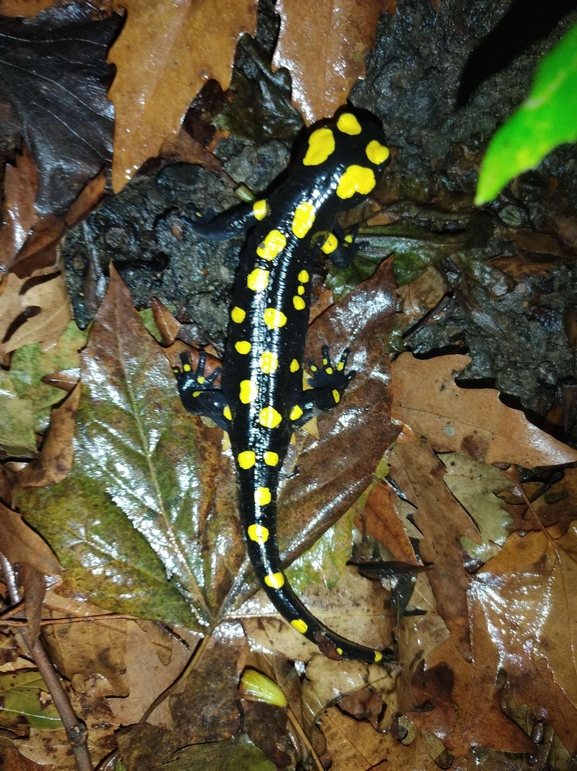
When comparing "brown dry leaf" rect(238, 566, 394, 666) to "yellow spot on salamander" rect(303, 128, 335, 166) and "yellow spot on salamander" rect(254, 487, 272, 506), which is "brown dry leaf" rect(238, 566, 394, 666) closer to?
"yellow spot on salamander" rect(254, 487, 272, 506)

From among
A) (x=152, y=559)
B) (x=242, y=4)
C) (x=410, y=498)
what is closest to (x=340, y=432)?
(x=410, y=498)

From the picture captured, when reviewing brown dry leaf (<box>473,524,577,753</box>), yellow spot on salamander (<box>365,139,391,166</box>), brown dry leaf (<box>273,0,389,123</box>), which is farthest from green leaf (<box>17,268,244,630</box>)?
brown dry leaf (<box>473,524,577,753</box>)

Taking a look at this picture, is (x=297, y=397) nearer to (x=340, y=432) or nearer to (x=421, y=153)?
(x=340, y=432)

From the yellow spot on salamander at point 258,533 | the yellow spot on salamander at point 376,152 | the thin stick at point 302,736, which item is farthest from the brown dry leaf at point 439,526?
the yellow spot on salamander at point 376,152

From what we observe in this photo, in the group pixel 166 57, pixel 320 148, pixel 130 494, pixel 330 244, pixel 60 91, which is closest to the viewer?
pixel 166 57

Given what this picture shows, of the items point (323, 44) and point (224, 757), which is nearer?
point (323, 44)

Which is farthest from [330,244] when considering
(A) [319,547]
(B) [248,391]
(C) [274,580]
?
(C) [274,580]

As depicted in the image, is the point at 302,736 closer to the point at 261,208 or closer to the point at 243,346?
the point at 243,346

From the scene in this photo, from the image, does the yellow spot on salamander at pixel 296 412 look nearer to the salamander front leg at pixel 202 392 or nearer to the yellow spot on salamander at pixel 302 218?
the salamander front leg at pixel 202 392
